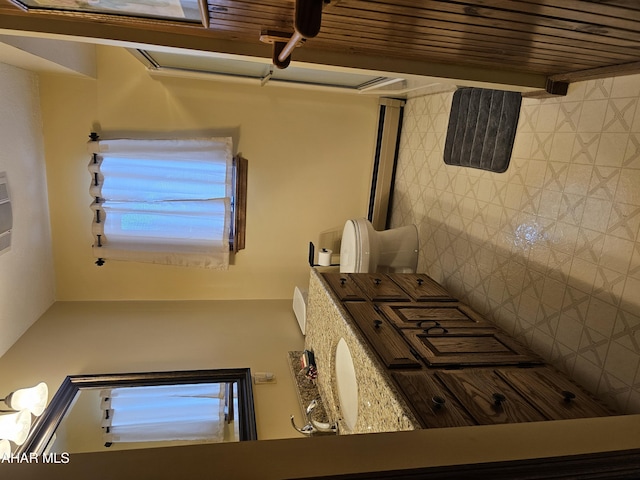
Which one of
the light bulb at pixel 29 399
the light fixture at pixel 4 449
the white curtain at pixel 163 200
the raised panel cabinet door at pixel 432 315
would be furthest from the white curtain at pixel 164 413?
the raised panel cabinet door at pixel 432 315

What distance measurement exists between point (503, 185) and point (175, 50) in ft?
5.75

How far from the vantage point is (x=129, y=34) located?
1.48 m

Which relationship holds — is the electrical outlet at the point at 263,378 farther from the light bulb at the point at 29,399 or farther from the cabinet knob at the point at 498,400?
the cabinet knob at the point at 498,400

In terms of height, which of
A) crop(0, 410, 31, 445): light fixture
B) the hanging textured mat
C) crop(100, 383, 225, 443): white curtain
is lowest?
crop(100, 383, 225, 443): white curtain

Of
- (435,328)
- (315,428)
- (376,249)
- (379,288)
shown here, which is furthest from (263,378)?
(435,328)

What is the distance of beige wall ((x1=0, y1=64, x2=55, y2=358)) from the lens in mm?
2650

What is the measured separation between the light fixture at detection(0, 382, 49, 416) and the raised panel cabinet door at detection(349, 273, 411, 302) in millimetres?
1701

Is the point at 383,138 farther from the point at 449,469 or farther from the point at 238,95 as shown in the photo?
the point at 449,469

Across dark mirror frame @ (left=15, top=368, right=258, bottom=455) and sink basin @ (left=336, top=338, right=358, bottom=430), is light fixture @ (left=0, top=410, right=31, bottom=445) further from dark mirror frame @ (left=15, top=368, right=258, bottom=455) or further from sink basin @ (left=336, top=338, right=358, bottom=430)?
sink basin @ (left=336, top=338, right=358, bottom=430)

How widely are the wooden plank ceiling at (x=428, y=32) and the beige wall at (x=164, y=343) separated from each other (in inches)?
74.6

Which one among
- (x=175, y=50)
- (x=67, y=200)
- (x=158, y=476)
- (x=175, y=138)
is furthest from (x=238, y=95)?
(x=158, y=476)

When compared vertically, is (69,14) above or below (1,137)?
above

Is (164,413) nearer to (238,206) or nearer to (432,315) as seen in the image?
(238,206)

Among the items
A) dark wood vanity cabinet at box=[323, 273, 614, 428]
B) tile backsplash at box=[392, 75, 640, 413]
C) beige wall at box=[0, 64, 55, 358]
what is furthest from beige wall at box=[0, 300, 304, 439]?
tile backsplash at box=[392, 75, 640, 413]
